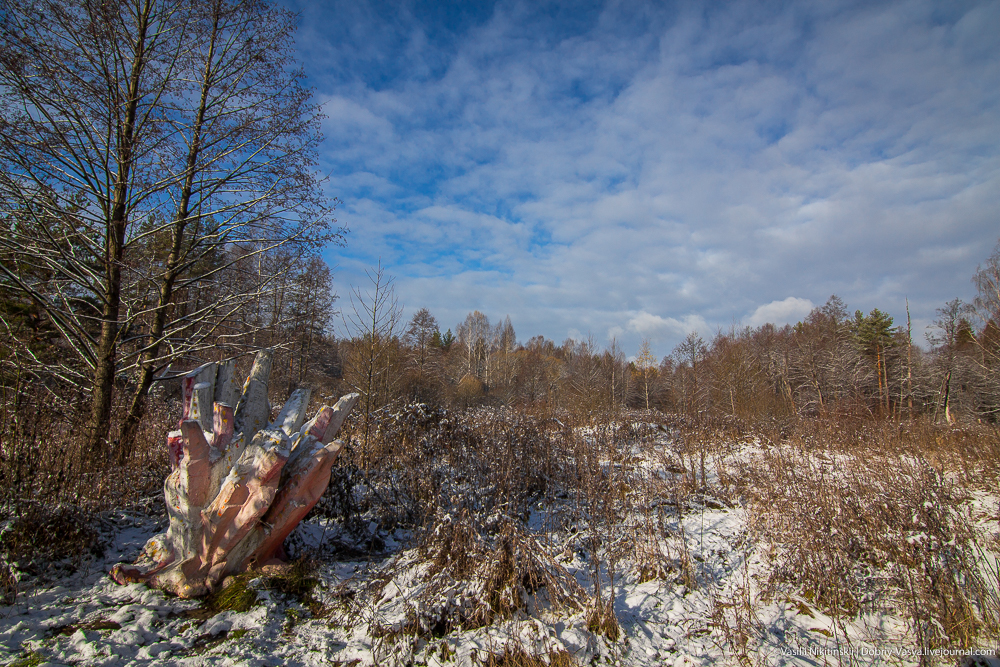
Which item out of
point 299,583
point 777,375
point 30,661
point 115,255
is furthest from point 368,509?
point 777,375

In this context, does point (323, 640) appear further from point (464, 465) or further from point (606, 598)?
point (464, 465)

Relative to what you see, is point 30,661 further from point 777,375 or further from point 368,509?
point 777,375

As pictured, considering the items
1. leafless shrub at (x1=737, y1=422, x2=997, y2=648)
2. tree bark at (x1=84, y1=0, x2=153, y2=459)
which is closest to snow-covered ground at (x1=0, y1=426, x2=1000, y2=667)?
leafless shrub at (x1=737, y1=422, x2=997, y2=648)

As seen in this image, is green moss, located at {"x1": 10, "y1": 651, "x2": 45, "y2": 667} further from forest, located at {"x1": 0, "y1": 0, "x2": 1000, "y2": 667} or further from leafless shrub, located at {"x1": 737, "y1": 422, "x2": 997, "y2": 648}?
leafless shrub, located at {"x1": 737, "y1": 422, "x2": 997, "y2": 648}

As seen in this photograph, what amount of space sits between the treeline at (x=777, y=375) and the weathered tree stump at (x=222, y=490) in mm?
4732

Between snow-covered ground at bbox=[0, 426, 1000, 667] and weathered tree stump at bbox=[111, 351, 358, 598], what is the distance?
0.63 feet

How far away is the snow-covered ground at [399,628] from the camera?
99.9 inches

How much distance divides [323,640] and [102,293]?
16.3 ft

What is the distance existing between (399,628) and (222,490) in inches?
64.0

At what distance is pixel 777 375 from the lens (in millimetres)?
26953

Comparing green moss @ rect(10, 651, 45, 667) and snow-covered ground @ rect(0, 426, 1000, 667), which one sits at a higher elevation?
green moss @ rect(10, 651, 45, 667)

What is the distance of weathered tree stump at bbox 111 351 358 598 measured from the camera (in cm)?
302

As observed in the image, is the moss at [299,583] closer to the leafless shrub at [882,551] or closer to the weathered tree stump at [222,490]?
the weathered tree stump at [222,490]

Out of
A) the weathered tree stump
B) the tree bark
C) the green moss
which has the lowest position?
the green moss
